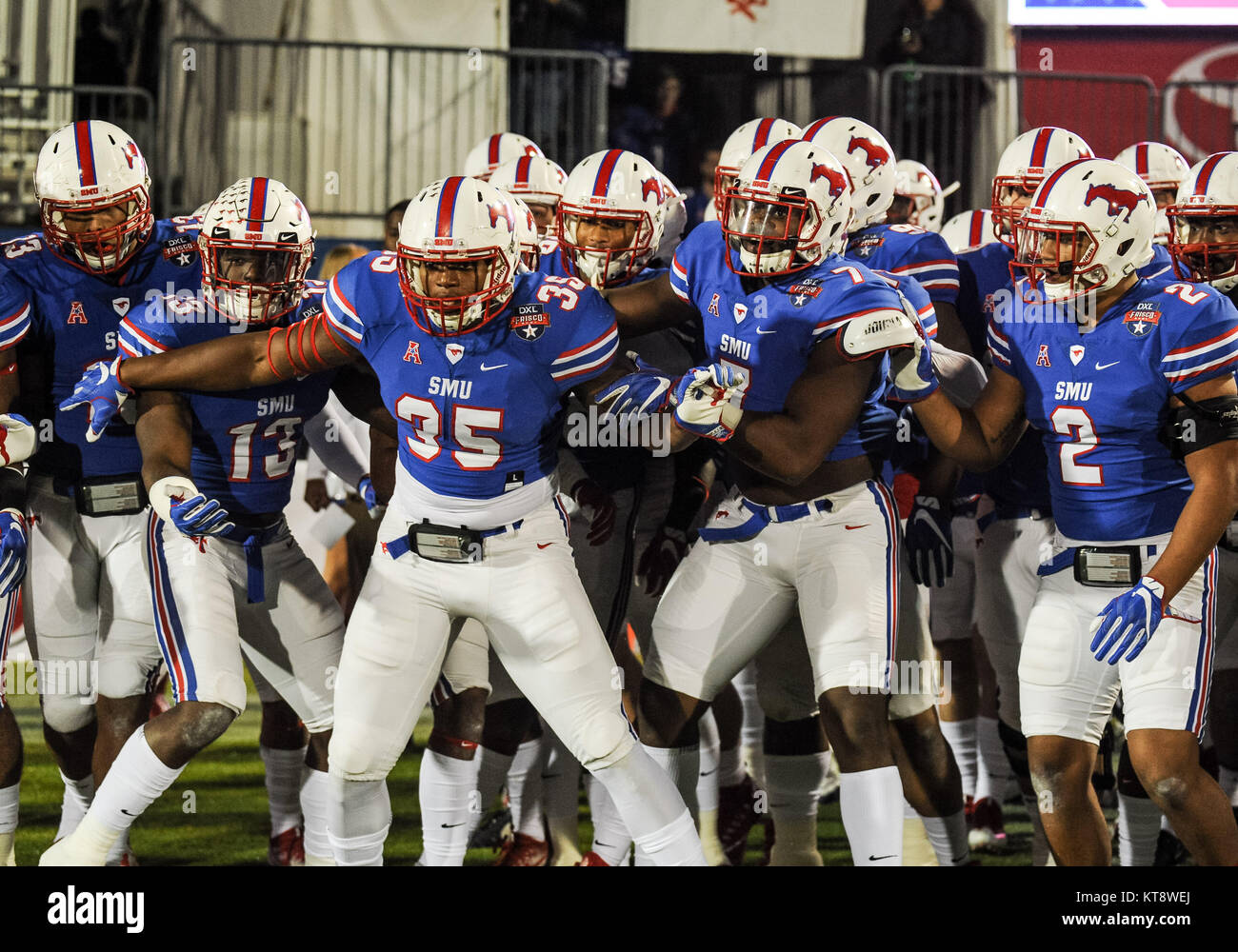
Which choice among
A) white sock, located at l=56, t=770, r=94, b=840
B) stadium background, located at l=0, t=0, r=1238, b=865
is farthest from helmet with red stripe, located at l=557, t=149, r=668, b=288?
stadium background, located at l=0, t=0, r=1238, b=865

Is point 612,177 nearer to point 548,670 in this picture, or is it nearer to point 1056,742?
point 548,670

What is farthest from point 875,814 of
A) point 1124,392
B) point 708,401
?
point 1124,392

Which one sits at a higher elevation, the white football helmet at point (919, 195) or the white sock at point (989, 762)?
the white football helmet at point (919, 195)

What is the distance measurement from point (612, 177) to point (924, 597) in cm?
147

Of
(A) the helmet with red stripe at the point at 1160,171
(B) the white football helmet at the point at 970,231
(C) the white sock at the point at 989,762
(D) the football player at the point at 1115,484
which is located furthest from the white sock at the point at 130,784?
(A) the helmet with red stripe at the point at 1160,171

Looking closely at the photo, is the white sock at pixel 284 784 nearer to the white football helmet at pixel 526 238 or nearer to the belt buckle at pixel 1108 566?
the white football helmet at pixel 526 238

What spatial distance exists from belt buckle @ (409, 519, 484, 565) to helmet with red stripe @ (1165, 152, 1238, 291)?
2.18 metres

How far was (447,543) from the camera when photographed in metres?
3.73

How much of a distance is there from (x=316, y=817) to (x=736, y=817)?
139 cm

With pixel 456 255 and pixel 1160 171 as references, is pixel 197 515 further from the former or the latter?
pixel 1160 171

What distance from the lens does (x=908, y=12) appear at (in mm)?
8594

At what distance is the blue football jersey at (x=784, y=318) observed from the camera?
3.81m

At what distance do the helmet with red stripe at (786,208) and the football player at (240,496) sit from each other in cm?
113
